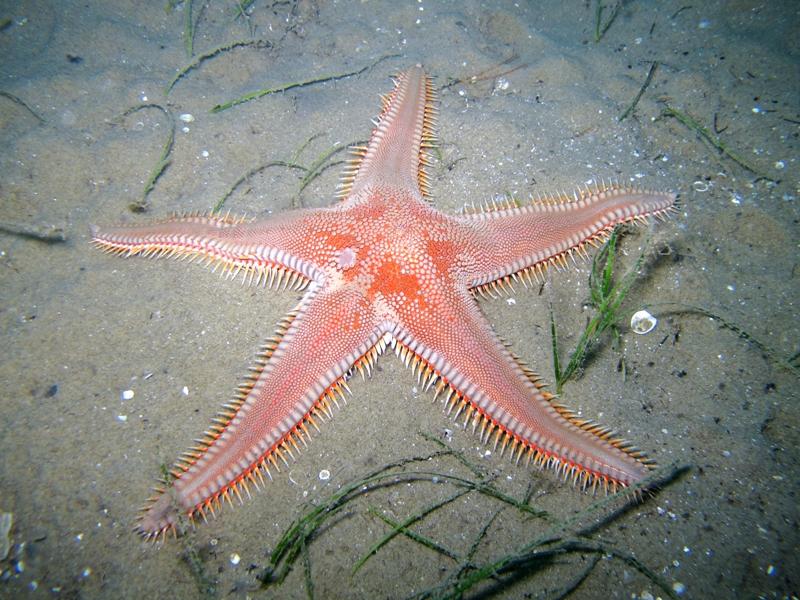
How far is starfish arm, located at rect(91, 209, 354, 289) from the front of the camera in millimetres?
4258

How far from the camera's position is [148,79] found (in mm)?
6145

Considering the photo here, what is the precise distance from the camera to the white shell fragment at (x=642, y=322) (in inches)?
186

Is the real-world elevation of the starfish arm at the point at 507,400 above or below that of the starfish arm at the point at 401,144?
below

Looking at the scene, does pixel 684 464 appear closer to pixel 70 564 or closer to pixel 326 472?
pixel 326 472

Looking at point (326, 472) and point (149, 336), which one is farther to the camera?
point (149, 336)

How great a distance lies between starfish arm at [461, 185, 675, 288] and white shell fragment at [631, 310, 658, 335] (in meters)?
0.91

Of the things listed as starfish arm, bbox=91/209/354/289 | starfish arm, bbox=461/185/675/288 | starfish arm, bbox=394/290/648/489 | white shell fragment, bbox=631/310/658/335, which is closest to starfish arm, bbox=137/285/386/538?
starfish arm, bbox=91/209/354/289

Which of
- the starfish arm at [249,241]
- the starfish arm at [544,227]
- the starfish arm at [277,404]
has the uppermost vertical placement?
the starfish arm at [544,227]

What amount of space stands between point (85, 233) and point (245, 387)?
2958mm

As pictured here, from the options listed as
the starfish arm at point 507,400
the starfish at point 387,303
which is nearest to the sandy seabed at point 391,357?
the starfish at point 387,303

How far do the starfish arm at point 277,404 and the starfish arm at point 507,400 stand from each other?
0.48 m

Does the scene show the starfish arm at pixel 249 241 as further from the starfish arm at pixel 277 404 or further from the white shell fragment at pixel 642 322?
the white shell fragment at pixel 642 322

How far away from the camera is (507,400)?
3.76 m

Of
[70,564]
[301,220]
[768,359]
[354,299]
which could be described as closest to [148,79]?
[301,220]
